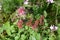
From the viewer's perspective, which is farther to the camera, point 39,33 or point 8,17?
point 8,17

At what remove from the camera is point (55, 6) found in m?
2.88

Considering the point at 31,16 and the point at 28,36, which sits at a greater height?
the point at 31,16

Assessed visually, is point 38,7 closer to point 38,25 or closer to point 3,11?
point 38,25

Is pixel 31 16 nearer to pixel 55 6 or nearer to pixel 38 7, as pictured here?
pixel 38 7

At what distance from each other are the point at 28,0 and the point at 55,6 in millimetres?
347

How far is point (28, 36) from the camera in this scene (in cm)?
269

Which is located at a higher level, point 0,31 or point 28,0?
point 28,0

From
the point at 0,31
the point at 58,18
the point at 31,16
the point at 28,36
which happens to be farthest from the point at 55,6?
the point at 0,31

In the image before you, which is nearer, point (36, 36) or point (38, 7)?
point (36, 36)

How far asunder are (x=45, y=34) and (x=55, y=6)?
1.31ft

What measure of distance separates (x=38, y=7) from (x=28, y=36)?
0.39 meters

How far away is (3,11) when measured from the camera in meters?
2.98

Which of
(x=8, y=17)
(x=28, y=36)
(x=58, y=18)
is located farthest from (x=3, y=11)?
(x=58, y=18)

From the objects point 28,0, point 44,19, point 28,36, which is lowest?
point 28,36
